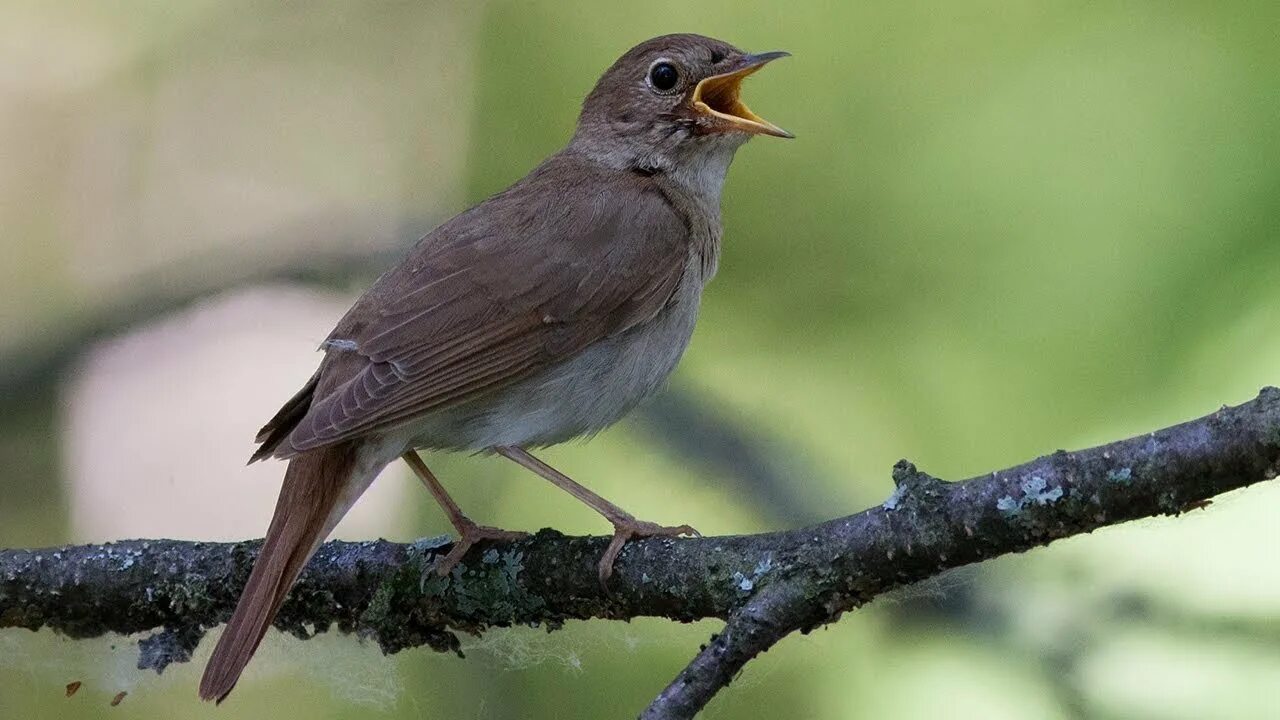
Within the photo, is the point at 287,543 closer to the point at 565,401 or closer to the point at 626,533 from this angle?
the point at 626,533

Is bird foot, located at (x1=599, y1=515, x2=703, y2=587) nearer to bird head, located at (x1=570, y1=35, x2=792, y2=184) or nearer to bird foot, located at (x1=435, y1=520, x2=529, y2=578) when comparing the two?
bird foot, located at (x1=435, y1=520, x2=529, y2=578)

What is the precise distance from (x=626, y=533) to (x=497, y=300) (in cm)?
107

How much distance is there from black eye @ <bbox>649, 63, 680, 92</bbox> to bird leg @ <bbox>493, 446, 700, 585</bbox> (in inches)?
68.8

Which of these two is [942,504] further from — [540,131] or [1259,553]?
[540,131]

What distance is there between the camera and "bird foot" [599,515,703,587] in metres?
4.08

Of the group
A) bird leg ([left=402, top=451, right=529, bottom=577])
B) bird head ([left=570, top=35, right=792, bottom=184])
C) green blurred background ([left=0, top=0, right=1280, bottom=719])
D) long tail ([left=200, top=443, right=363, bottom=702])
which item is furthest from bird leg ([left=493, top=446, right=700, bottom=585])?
bird head ([left=570, top=35, right=792, bottom=184])

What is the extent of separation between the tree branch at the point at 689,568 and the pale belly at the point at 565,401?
1.30 ft

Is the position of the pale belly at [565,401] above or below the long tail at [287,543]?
above

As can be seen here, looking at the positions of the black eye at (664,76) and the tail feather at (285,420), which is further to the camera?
the black eye at (664,76)

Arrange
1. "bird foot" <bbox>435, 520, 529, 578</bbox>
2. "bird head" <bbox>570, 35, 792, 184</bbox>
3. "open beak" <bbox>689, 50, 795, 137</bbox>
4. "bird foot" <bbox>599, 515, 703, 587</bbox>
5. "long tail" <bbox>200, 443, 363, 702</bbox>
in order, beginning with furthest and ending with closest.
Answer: "bird head" <bbox>570, 35, 792, 184</bbox> → "open beak" <bbox>689, 50, 795, 137</bbox> → "bird foot" <bbox>435, 520, 529, 578</bbox> → "bird foot" <bbox>599, 515, 703, 587</bbox> → "long tail" <bbox>200, 443, 363, 702</bbox>

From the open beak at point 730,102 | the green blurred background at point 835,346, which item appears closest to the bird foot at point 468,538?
the green blurred background at point 835,346

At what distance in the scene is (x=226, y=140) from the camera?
8.70m

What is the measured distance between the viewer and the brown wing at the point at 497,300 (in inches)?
175

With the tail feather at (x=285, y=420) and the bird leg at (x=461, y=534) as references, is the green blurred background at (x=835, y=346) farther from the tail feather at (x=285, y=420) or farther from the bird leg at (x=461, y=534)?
the tail feather at (x=285, y=420)
